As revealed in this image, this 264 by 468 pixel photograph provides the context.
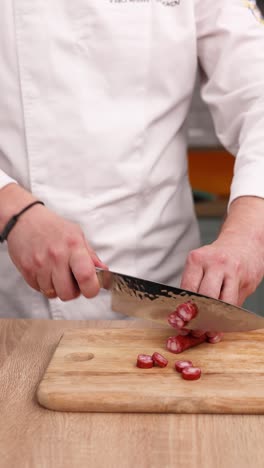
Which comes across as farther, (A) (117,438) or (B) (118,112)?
(B) (118,112)

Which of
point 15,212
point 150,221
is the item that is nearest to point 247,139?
point 150,221

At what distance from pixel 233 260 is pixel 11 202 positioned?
1.12 feet

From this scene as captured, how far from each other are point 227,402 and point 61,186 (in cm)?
52

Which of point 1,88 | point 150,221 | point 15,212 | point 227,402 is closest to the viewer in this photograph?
point 227,402

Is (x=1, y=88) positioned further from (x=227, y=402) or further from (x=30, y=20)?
(x=227, y=402)

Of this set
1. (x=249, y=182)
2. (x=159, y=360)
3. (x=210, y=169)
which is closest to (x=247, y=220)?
(x=249, y=182)

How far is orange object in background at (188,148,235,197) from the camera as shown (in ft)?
8.00

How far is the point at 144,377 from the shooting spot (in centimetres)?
103

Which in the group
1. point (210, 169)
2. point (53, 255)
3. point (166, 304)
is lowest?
point (210, 169)

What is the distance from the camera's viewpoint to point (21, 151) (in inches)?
51.8

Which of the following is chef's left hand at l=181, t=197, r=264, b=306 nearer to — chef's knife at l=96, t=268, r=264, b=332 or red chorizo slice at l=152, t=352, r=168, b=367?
chef's knife at l=96, t=268, r=264, b=332

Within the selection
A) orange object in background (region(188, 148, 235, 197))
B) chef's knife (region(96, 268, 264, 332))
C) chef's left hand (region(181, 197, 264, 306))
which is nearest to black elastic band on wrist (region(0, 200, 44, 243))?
chef's knife (region(96, 268, 264, 332))

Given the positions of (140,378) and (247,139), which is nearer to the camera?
(140,378)

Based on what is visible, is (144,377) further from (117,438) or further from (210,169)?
(210,169)
